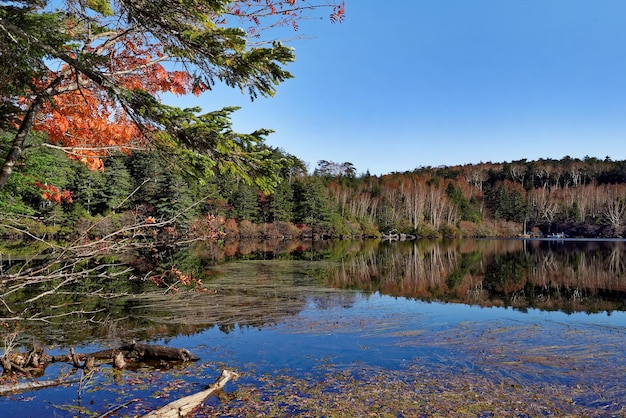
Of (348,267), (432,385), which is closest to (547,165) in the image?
(348,267)

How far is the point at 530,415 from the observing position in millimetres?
5586

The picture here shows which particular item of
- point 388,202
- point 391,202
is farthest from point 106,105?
point 391,202

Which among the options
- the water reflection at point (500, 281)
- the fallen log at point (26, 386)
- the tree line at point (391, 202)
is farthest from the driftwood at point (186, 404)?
the tree line at point (391, 202)

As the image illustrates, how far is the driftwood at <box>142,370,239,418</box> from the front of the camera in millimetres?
5239

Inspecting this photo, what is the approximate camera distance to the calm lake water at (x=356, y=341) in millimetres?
6160

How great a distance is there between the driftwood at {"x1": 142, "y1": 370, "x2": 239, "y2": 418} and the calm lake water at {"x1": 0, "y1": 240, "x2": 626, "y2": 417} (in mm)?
187

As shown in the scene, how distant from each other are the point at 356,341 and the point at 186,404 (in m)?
4.52

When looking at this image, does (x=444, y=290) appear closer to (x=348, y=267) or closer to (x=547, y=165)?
(x=348, y=267)

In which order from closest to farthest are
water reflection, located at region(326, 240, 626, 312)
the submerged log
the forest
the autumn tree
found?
1. the autumn tree
2. the submerged log
3. water reflection, located at region(326, 240, 626, 312)
4. the forest

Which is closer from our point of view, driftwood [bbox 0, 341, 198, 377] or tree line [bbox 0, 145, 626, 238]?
driftwood [bbox 0, 341, 198, 377]

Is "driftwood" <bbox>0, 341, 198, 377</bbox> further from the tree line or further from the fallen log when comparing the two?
the tree line

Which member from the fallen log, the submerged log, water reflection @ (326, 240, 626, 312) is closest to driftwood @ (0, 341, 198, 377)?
the submerged log

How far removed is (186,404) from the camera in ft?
18.4

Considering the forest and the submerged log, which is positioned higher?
the forest
